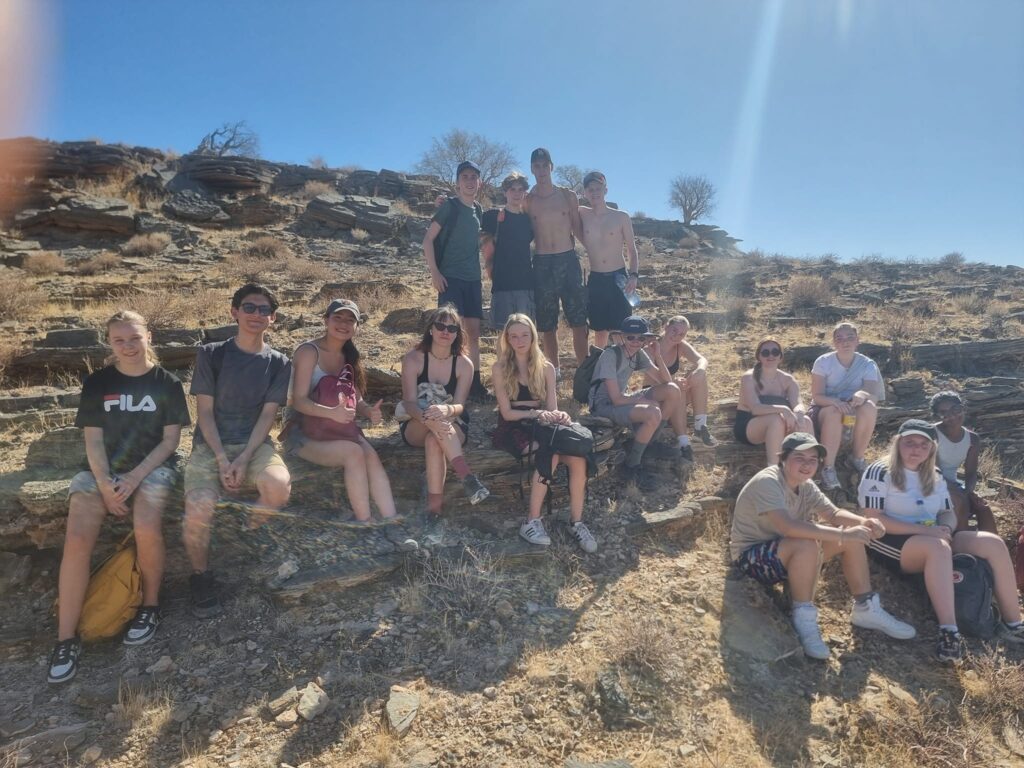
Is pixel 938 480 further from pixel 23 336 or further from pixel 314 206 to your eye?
pixel 314 206

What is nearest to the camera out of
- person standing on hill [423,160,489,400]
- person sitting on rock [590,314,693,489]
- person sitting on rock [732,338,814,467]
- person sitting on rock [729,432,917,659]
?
person sitting on rock [729,432,917,659]

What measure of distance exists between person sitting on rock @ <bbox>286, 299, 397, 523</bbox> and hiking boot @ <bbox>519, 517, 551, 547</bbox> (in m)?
1.06

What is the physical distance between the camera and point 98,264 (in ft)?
38.3

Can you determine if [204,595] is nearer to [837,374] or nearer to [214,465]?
[214,465]

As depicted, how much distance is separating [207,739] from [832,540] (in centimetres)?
402

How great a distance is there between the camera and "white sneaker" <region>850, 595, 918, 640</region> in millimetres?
3766

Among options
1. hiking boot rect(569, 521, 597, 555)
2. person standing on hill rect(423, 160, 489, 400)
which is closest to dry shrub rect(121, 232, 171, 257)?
person standing on hill rect(423, 160, 489, 400)

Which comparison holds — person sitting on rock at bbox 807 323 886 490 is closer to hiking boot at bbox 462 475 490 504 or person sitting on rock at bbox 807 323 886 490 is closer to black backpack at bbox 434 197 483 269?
hiking boot at bbox 462 475 490 504

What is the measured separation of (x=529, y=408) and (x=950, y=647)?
340 cm

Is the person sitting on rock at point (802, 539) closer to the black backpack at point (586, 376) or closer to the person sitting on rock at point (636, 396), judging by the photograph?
the person sitting on rock at point (636, 396)

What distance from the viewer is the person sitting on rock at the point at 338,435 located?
389 centimetres

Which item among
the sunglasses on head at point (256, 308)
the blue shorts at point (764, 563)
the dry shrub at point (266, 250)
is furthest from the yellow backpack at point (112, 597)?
the dry shrub at point (266, 250)

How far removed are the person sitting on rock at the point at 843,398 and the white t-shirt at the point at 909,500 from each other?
39.2 inches

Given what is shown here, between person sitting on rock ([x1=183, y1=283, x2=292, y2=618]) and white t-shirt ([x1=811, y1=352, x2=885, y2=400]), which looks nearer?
person sitting on rock ([x1=183, y1=283, x2=292, y2=618])
